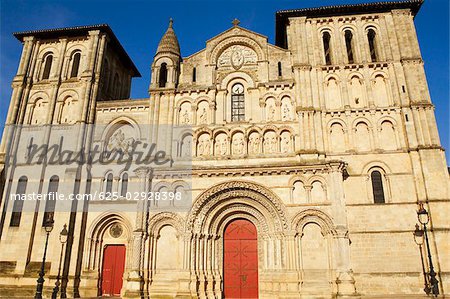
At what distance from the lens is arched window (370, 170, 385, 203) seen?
18.5m

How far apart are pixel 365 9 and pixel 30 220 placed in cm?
Answer: 2509

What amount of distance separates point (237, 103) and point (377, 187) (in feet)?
31.3

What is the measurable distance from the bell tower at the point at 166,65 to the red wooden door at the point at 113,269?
33.4ft

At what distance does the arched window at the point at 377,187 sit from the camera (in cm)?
1847

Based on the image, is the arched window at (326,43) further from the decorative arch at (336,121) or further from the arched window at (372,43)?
the decorative arch at (336,121)

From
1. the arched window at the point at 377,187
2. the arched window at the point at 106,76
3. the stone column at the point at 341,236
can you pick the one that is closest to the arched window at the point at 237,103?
the stone column at the point at 341,236

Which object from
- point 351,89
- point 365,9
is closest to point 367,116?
point 351,89

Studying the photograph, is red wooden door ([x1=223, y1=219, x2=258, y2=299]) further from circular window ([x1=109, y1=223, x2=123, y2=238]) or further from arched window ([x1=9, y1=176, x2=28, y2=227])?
arched window ([x1=9, y1=176, x2=28, y2=227])

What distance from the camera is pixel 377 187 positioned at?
18.7 metres

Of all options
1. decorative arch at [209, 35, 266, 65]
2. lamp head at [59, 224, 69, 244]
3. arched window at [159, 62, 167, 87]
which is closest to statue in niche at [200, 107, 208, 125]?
decorative arch at [209, 35, 266, 65]

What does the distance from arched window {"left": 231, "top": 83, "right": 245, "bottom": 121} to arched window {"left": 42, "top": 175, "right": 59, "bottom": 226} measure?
11767mm

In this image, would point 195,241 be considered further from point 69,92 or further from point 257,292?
point 69,92

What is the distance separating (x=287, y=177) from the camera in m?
18.3

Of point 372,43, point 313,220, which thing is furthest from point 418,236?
point 372,43
